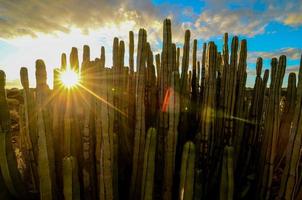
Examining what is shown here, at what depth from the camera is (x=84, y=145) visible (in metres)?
2.45

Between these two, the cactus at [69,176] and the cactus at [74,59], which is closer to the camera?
the cactus at [69,176]

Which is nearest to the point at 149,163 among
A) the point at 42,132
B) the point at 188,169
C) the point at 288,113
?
the point at 188,169

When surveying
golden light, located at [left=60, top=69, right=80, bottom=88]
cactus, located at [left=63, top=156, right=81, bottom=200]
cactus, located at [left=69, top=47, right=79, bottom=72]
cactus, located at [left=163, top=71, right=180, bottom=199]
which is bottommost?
cactus, located at [left=63, top=156, right=81, bottom=200]

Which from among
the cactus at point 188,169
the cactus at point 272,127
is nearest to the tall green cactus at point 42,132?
the cactus at point 188,169

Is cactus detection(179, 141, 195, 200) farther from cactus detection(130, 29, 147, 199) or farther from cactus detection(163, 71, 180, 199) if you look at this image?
cactus detection(130, 29, 147, 199)

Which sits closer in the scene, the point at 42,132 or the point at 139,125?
the point at 42,132

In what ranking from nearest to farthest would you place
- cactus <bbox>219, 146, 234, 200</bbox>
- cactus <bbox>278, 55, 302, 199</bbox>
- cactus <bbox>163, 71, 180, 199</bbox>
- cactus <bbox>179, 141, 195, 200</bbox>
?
cactus <bbox>179, 141, 195, 200</bbox> < cactus <bbox>219, 146, 234, 200</bbox> < cactus <bbox>278, 55, 302, 199</bbox> < cactus <bbox>163, 71, 180, 199</bbox>

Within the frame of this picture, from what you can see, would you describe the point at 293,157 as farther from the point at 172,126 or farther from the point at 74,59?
the point at 74,59

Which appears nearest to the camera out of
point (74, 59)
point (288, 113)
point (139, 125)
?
point (139, 125)

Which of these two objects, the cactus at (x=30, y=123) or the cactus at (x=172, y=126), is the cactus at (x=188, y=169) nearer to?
the cactus at (x=172, y=126)

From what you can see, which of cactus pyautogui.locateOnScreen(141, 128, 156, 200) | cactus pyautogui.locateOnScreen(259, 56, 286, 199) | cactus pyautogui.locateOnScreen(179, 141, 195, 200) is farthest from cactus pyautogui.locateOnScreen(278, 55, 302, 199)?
cactus pyautogui.locateOnScreen(141, 128, 156, 200)

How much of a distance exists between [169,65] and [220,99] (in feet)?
2.50

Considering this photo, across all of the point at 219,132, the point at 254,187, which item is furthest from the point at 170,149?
the point at 254,187

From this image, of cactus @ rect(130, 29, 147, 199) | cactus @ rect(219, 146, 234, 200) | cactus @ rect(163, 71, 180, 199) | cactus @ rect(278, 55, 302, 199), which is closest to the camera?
cactus @ rect(219, 146, 234, 200)
